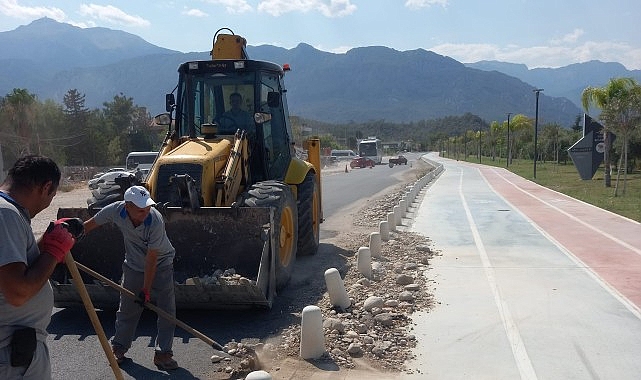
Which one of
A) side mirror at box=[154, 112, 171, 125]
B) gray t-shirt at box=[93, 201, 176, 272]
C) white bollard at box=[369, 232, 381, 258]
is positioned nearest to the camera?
gray t-shirt at box=[93, 201, 176, 272]

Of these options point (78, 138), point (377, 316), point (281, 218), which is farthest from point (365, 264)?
point (78, 138)

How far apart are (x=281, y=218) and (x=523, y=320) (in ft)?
10.6

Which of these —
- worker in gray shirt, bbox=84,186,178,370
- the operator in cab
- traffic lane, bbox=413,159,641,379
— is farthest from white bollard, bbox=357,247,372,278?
worker in gray shirt, bbox=84,186,178,370

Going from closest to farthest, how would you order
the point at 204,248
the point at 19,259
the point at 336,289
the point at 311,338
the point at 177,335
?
the point at 19,259 < the point at 311,338 < the point at 177,335 < the point at 336,289 < the point at 204,248

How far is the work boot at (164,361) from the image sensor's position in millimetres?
5168

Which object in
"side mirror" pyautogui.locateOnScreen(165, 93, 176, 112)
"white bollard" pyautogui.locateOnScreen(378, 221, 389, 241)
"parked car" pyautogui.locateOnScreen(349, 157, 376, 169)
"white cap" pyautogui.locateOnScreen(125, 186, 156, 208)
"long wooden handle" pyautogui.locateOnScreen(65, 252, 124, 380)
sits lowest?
"parked car" pyautogui.locateOnScreen(349, 157, 376, 169)

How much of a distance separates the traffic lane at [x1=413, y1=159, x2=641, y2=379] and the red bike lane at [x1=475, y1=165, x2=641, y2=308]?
→ 338 millimetres

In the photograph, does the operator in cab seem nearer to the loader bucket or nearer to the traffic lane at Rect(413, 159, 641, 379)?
the loader bucket

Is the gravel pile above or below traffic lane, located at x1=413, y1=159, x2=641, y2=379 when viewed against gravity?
above

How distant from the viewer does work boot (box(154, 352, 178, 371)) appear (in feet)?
17.0

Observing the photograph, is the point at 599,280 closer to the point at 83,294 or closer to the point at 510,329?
the point at 510,329

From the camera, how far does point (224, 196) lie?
7410 mm

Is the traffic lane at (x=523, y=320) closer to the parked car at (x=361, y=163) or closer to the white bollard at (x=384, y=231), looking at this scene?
the white bollard at (x=384, y=231)

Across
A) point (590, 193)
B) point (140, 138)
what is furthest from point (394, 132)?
point (590, 193)
